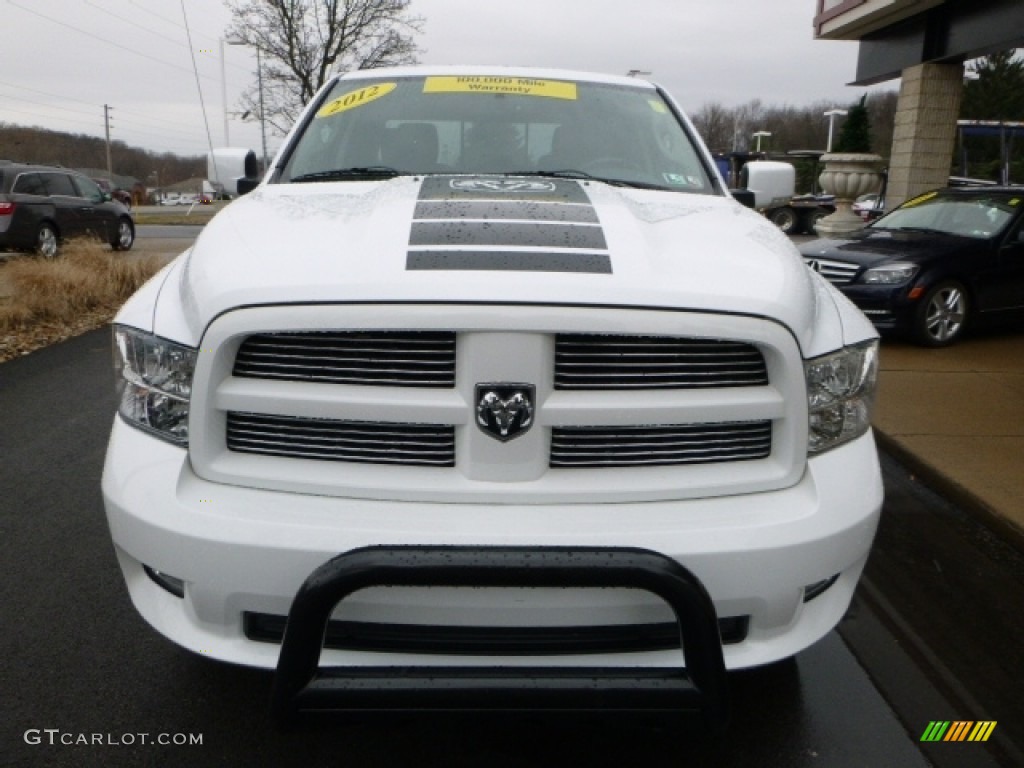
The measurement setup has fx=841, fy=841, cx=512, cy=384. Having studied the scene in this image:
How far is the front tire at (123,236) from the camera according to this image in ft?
56.6

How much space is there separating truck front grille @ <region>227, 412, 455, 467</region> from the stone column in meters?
13.9

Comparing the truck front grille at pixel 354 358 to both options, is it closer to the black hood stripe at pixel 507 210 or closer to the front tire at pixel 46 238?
the black hood stripe at pixel 507 210

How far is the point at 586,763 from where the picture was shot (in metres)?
2.23

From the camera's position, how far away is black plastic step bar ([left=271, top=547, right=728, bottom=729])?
1.66 m

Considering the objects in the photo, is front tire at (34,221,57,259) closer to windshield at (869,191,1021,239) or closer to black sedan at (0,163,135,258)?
black sedan at (0,163,135,258)

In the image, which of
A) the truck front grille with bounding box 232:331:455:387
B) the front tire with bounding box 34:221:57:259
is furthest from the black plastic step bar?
the front tire with bounding box 34:221:57:259

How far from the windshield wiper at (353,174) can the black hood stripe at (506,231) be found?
1.64ft

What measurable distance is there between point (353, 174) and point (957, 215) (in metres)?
7.48

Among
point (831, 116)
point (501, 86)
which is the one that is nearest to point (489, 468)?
point (501, 86)

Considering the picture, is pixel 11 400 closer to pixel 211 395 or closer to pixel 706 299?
pixel 211 395

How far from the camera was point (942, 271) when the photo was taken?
7508 millimetres

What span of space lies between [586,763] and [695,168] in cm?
222

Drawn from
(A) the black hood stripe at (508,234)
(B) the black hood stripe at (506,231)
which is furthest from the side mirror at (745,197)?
(A) the black hood stripe at (508,234)

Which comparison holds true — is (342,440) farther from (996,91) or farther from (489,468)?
(996,91)
